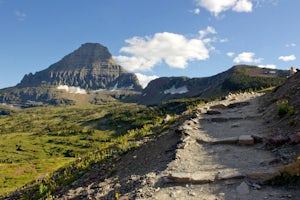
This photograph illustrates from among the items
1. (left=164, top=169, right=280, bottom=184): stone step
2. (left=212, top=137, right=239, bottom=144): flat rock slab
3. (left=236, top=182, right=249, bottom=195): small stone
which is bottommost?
(left=236, top=182, right=249, bottom=195): small stone

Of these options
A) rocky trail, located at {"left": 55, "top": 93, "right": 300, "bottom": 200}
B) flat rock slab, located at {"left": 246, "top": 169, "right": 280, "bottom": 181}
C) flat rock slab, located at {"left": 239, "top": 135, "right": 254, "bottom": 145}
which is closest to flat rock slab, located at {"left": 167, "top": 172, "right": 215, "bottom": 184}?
rocky trail, located at {"left": 55, "top": 93, "right": 300, "bottom": 200}

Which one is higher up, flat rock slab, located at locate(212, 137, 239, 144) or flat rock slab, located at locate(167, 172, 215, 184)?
flat rock slab, located at locate(212, 137, 239, 144)

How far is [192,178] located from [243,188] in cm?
242

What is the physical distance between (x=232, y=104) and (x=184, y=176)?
24.2m

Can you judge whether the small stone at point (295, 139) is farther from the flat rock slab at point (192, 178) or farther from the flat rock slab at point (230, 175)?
the flat rock slab at point (192, 178)

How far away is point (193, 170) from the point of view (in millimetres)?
16547

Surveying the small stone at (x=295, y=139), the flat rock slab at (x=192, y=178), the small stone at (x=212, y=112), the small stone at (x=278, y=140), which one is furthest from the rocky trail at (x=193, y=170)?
the small stone at (x=212, y=112)

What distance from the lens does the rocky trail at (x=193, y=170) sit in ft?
45.1

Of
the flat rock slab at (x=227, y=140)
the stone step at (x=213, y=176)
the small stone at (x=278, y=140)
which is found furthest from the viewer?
the flat rock slab at (x=227, y=140)

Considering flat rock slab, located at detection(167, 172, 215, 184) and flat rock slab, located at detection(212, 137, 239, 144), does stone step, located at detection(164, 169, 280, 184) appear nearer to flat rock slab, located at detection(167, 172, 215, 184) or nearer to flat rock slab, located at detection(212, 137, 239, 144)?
flat rock slab, located at detection(167, 172, 215, 184)

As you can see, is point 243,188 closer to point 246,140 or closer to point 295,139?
point 295,139

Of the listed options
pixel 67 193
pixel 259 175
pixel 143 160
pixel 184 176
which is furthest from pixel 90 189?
pixel 259 175

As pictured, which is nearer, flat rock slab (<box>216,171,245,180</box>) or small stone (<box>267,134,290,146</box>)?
flat rock slab (<box>216,171,245,180</box>)

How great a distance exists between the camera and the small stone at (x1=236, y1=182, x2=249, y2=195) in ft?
43.0
